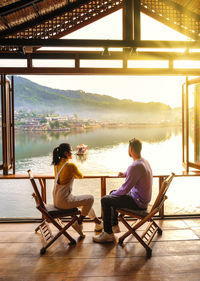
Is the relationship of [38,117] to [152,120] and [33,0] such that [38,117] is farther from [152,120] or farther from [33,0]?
[33,0]

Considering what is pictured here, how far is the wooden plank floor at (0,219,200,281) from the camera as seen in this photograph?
218 cm

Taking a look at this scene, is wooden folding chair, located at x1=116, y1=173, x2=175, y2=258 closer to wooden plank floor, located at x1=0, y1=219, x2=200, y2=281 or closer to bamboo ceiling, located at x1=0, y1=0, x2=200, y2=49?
wooden plank floor, located at x1=0, y1=219, x2=200, y2=281

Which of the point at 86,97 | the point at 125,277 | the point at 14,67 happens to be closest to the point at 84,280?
the point at 125,277

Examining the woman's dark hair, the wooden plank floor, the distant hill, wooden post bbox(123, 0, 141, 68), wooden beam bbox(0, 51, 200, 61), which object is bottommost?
the wooden plank floor

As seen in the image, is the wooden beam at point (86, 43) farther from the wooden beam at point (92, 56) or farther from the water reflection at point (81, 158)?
the water reflection at point (81, 158)

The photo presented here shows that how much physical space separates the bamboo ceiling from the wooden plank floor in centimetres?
283

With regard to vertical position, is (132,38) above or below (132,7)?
below

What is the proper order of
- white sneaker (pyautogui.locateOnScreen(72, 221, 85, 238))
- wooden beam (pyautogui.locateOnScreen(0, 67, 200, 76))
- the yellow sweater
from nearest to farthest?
the yellow sweater
white sneaker (pyautogui.locateOnScreen(72, 221, 85, 238))
wooden beam (pyautogui.locateOnScreen(0, 67, 200, 76))

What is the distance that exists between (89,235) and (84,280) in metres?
0.90

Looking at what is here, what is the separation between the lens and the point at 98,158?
59906 millimetres

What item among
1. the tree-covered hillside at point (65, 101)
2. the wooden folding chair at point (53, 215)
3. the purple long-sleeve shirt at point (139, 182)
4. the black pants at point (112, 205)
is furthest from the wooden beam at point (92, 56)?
the tree-covered hillside at point (65, 101)

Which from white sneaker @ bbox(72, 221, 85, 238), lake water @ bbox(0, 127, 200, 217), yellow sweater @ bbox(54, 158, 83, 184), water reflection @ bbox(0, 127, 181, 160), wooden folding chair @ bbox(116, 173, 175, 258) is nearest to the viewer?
wooden folding chair @ bbox(116, 173, 175, 258)

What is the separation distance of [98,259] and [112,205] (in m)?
0.55

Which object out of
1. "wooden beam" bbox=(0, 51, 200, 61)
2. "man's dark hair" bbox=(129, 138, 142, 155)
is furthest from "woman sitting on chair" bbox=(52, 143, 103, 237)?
"wooden beam" bbox=(0, 51, 200, 61)
